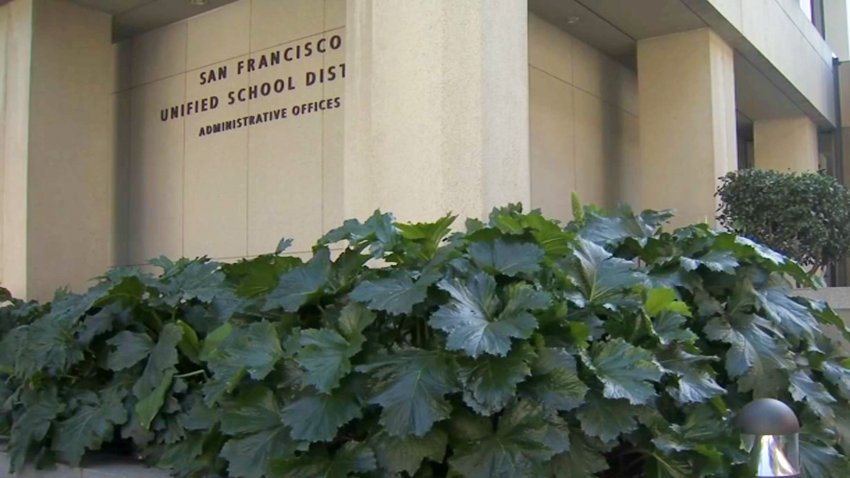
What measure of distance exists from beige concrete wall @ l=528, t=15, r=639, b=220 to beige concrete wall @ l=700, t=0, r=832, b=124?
1727 mm

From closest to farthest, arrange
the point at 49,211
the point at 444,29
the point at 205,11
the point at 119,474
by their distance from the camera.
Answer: the point at 119,474 < the point at 444,29 < the point at 49,211 < the point at 205,11

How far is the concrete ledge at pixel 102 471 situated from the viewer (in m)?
3.99

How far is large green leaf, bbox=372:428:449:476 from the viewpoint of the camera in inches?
120

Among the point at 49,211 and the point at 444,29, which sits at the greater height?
the point at 444,29

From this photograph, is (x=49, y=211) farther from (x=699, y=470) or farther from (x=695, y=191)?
(x=699, y=470)

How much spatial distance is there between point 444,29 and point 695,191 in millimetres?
5493

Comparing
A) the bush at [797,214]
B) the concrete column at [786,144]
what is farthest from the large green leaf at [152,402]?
the concrete column at [786,144]

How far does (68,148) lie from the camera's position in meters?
10.1

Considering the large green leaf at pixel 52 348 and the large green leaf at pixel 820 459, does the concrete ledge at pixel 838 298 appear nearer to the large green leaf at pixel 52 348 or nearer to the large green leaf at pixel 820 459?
the large green leaf at pixel 820 459

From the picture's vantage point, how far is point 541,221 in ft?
12.1

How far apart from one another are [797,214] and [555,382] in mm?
5842

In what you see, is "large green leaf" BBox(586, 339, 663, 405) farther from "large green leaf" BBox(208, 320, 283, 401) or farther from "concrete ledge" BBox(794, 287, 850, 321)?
"concrete ledge" BBox(794, 287, 850, 321)

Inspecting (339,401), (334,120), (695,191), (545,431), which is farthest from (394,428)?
(695,191)

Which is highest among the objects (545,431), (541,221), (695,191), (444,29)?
(444,29)
